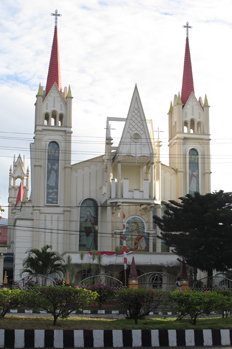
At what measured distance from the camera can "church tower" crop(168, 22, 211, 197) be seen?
138 feet

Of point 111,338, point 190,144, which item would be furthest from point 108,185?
point 111,338

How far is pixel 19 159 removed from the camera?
232 feet

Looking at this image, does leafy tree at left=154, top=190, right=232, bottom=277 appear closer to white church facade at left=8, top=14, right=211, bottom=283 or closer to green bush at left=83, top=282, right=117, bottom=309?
white church facade at left=8, top=14, right=211, bottom=283

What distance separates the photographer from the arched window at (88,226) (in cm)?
3975

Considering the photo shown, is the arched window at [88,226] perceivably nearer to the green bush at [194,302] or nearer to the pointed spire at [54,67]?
the pointed spire at [54,67]

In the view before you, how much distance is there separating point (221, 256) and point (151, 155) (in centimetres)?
1067

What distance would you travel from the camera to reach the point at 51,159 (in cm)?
4019

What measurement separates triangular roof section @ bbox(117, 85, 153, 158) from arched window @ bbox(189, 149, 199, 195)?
4832mm

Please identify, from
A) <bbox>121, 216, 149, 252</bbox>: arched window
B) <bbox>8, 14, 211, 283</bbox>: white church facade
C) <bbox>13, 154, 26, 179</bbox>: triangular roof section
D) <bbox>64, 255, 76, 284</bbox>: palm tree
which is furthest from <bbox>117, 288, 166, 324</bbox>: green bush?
<bbox>13, 154, 26, 179</bbox>: triangular roof section

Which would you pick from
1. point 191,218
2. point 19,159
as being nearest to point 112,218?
point 191,218

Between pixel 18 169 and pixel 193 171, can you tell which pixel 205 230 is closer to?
A: pixel 193 171

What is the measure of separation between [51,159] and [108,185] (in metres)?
4.81

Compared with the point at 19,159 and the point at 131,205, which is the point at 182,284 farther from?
the point at 19,159

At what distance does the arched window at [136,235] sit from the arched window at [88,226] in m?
2.42
